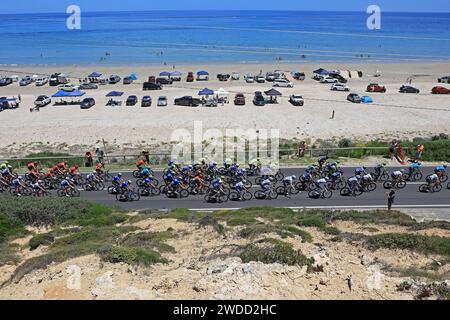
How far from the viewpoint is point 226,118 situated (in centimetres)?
4466

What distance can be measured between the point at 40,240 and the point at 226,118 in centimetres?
3033

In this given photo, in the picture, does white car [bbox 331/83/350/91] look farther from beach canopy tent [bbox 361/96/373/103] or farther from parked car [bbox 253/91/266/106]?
parked car [bbox 253/91/266/106]

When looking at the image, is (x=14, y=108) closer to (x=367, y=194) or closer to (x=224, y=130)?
(x=224, y=130)

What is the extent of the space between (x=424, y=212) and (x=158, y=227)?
11888 mm

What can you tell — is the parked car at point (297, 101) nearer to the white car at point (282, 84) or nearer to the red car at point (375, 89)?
the white car at point (282, 84)

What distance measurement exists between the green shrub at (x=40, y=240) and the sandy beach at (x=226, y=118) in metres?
20.7

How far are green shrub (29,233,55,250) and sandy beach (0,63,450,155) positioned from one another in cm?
2066

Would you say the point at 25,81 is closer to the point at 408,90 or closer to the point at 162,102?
the point at 162,102

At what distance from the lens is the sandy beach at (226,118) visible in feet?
128

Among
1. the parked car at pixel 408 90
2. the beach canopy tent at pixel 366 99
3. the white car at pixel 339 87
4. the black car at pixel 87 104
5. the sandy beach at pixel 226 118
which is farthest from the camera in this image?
the white car at pixel 339 87

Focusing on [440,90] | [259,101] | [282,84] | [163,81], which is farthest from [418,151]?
[163,81]

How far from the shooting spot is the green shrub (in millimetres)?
15484

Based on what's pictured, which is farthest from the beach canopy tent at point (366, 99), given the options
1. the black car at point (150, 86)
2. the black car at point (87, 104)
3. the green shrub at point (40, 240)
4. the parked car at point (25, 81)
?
the parked car at point (25, 81)
